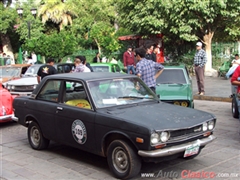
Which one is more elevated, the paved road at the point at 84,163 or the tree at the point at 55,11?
the tree at the point at 55,11

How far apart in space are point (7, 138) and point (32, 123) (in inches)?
62.1

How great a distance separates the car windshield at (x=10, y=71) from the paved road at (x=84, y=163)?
7.57m

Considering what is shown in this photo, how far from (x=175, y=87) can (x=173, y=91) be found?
12.5 inches

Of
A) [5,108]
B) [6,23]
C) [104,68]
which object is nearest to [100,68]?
[104,68]

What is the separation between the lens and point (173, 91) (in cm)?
987

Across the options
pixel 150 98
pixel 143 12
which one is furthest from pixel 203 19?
pixel 150 98

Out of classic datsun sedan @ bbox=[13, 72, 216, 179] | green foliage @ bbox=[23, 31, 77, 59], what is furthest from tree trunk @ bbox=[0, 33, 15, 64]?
classic datsun sedan @ bbox=[13, 72, 216, 179]

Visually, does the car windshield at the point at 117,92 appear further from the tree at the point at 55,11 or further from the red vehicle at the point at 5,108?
the tree at the point at 55,11

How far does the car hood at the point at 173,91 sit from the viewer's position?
9562 millimetres

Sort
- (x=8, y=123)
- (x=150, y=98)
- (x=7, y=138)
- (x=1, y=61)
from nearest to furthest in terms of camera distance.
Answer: (x=150, y=98), (x=7, y=138), (x=8, y=123), (x=1, y=61)

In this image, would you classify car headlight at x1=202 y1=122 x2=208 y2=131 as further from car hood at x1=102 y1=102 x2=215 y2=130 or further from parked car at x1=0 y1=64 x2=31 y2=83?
parked car at x1=0 y1=64 x2=31 y2=83

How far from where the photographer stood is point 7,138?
826 centimetres

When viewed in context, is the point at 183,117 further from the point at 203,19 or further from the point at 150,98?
the point at 203,19

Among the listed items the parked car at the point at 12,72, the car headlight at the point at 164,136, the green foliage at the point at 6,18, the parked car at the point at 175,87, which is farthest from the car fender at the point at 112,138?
the green foliage at the point at 6,18
